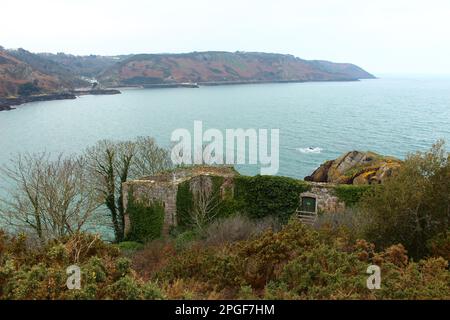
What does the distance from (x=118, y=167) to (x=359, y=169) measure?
18427mm

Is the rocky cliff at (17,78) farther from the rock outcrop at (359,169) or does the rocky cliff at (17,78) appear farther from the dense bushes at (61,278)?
the dense bushes at (61,278)

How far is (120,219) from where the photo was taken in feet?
92.7

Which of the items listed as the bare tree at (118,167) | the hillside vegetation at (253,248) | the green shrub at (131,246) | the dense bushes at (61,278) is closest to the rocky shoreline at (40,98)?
the bare tree at (118,167)

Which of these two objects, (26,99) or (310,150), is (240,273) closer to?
(310,150)

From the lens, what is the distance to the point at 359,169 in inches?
1152

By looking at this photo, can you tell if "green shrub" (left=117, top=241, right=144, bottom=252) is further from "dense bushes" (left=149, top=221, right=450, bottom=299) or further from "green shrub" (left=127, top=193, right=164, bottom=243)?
"dense bushes" (left=149, top=221, right=450, bottom=299)

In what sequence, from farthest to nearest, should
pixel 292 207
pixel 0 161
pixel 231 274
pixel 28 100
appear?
pixel 28 100 → pixel 0 161 → pixel 292 207 → pixel 231 274

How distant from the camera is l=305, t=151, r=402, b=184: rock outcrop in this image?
26.8 metres

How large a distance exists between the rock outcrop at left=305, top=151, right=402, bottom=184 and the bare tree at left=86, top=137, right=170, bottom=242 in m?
14.3

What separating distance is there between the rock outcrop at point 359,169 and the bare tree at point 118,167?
46.9ft

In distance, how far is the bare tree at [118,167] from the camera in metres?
27.8
